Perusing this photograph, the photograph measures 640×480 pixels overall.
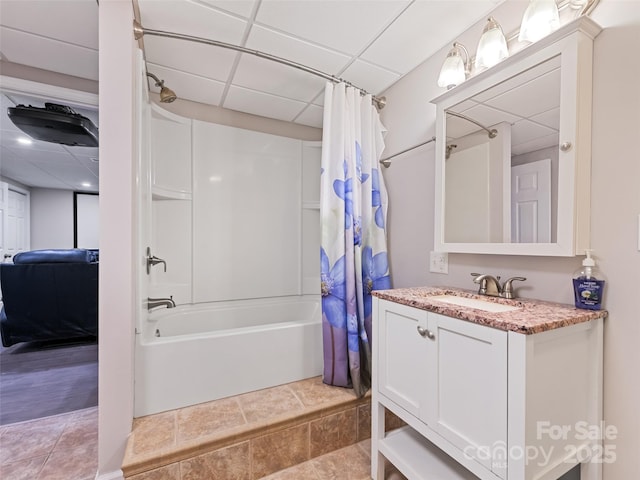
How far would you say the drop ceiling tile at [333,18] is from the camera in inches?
50.6

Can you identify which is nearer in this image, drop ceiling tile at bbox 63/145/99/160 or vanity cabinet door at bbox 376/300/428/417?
vanity cabinet door at bbox 376/300/428/417

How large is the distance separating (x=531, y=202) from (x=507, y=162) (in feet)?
0.75

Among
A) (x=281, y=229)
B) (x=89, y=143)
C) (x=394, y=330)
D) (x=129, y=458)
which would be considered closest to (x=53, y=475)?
(x=129, y=458)

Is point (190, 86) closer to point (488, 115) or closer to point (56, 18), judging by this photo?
point (56, 18)

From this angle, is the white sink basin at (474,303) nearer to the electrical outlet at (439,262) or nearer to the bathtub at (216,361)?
the electrical outlet at (439,262)

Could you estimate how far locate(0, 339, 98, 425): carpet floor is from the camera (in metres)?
1.86

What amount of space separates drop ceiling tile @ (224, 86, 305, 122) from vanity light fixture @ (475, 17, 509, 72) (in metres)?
1.33

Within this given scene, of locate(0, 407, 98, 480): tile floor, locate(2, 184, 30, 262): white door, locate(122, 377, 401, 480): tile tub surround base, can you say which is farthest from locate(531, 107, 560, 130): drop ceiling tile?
locate(2, 184, 30, 262): white door

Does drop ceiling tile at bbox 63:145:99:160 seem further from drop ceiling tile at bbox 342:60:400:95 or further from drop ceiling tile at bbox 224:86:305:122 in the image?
drop ceiling tile at bbox 342:60:400:95

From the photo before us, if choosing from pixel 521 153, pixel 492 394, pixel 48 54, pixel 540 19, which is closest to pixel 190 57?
pixel 48 54

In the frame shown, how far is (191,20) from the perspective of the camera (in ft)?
4.56

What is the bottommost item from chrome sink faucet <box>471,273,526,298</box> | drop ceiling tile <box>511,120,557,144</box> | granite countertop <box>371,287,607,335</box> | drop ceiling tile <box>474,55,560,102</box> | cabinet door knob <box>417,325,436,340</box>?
cabinet door knob <box>417,325,436,340</box>

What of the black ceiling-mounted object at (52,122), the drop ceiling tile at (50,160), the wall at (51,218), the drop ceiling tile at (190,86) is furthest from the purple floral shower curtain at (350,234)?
the wall at (51,218)

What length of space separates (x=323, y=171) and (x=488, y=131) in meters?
0.89
